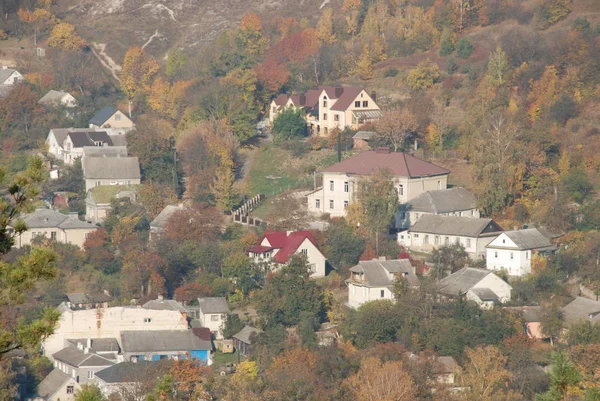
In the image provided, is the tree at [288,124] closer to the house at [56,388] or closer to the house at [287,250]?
the house at [287,250]

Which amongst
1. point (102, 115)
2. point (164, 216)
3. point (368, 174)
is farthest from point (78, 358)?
point (102, 115)

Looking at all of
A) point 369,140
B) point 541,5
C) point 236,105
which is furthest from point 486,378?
point 541,5

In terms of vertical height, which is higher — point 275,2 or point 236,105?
point 275,2

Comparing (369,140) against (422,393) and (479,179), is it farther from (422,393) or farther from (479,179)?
(422,393)

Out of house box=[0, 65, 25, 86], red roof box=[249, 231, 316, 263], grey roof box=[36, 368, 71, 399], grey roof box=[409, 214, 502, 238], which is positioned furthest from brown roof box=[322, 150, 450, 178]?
house box=[0, 65, 25, 86]

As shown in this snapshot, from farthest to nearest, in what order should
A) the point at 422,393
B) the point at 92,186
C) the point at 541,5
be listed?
the point at 541,5, the point at 92,186, the point at 422,393

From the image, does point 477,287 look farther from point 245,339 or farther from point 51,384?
point 51,384

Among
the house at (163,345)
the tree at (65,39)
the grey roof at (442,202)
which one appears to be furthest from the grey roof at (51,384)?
the tree at (65,39)
